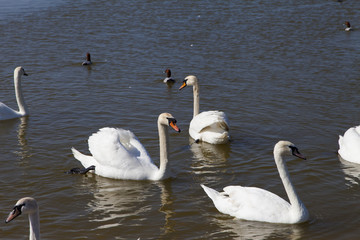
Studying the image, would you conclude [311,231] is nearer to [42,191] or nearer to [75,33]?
[42,191]

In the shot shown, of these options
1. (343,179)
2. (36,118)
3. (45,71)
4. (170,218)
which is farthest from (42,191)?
(45,71)

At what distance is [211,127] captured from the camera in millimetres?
11242

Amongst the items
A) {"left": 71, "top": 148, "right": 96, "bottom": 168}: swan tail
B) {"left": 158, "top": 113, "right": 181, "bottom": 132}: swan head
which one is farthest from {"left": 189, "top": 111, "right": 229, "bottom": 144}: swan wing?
{"left": 71, "top": 148, "right": 96, "bottom": 168}: swan tail

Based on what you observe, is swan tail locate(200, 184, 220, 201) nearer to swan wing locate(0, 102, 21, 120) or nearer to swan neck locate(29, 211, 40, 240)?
swan neck locate(29, 211, 40, 240)

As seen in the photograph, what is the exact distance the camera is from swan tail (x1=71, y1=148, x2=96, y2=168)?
388 inches

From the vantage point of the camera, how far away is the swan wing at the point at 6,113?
1244 cm

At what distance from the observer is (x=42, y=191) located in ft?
30.0

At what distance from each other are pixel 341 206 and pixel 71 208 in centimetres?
382

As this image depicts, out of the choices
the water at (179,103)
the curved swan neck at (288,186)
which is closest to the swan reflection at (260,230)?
the water at (179,103)

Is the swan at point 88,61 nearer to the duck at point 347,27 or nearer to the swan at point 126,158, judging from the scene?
the swan at point 126,158

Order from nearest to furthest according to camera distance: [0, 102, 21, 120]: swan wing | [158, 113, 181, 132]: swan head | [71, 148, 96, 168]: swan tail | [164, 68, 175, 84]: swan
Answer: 1. [158, 113, 181, 132]: swan head
2. [71, 148, 96, 168]: swan tail
3. [0, 102, 21, 120]: swan wing
4. [164, 68, 175, 84]: swan

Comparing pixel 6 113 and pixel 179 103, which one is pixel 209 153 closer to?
pixel 179 103

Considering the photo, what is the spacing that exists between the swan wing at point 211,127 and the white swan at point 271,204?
299cm

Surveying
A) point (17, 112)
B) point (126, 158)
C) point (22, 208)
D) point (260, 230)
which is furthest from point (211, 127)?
point (22, 208)
